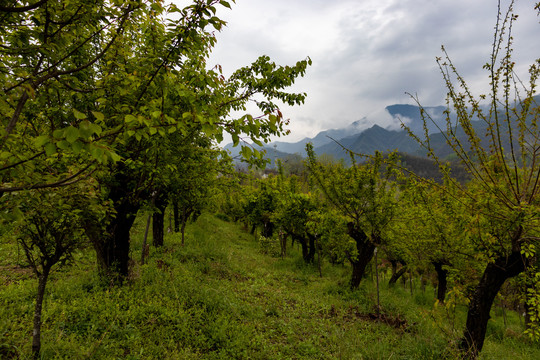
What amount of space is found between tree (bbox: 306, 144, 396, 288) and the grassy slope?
13.0ft

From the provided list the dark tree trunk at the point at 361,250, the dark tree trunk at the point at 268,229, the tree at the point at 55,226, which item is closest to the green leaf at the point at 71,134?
the tree at the point at 55,226

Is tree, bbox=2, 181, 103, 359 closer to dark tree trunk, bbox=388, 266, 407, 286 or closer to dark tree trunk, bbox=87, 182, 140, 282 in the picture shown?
dark tree trunk, bbox=87, 182, 140, 282

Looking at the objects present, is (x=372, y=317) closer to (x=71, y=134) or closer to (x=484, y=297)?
(x=484, y=297)

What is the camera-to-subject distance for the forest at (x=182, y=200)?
9.85ft

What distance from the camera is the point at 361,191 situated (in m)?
11.6

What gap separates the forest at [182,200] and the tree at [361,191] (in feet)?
0.26

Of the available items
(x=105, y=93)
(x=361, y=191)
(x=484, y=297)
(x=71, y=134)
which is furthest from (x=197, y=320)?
(x=361, y=191)

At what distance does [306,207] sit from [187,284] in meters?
12.5

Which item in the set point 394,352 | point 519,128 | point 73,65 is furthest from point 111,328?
point 519,128

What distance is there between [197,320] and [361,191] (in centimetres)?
888

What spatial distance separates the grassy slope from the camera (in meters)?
5.75

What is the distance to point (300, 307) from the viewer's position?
10750 millimetres

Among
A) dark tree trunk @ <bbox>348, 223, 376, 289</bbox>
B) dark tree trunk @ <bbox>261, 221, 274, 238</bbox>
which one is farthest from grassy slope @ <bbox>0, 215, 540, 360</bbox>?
dark tree trunk @ <bbox>261, 221, 274, 238</bbox>

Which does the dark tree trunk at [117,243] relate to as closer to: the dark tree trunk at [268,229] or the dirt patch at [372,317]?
the dirt patch at [372,317]
